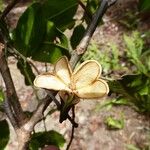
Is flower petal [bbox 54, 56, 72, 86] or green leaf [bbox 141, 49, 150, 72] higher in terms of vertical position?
flower petal [bbox 54, 56, 72, 86]

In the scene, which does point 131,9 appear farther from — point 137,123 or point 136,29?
point 137,123

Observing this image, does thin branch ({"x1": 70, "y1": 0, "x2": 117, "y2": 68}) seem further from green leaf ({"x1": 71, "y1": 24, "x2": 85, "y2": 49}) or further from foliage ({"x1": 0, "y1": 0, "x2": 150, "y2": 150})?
green leaf ({"x1": 71, "y1": 24, "x2": 85, "y2": 49})

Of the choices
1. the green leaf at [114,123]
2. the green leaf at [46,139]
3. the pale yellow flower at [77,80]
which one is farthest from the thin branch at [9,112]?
the green leaf at [114,123]

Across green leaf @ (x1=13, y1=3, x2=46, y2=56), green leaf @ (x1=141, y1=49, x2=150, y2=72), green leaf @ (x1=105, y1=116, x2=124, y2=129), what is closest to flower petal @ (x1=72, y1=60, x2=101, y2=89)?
green leaf @ (x1=13, y1=3, x2=46, y2=56)

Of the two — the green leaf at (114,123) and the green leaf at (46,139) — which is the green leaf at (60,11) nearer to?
the green leaf at (46,139)

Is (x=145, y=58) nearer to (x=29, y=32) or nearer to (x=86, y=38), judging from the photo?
(x=29, y=32)

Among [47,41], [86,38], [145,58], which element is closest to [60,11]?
[47,41]
